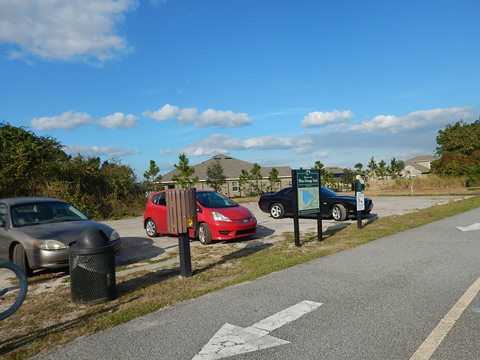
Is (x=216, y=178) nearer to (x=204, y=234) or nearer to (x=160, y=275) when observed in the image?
(x=204, y=234)

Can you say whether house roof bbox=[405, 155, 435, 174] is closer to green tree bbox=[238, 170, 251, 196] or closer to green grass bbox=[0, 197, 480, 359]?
green tree bbox=[238, 170, 251, 196]

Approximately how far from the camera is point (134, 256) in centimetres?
958

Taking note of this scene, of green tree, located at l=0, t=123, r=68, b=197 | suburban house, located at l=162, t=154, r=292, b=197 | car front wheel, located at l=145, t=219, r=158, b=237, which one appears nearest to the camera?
car front wheel, located at l=145, t=219, r=158, b=237

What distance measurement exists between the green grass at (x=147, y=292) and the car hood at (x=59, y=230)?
3.82ft

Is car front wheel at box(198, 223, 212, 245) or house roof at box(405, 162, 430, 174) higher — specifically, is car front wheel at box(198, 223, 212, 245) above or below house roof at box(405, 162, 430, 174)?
below

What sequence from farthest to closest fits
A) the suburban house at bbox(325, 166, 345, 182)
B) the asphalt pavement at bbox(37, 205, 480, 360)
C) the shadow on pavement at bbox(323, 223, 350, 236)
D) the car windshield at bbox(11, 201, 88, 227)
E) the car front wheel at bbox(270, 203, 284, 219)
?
the suburban house at bbox(325, 166, 345, 182)
the car front wheel at bbox(270, 203, 284, 219)
the shadow on pavement at bbox(323, 223, 350, 236)
the car windshield at bbox(11, 201, 88, 227)
the asphalt pavement at bbox(37, 205, 480, 360)

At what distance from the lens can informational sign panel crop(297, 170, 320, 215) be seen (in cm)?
1019

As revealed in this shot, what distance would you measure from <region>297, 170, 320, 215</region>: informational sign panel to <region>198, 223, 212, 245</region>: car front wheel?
2388mm

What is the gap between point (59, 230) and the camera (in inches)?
303

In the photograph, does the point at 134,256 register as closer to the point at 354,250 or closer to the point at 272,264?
the point at 272,264

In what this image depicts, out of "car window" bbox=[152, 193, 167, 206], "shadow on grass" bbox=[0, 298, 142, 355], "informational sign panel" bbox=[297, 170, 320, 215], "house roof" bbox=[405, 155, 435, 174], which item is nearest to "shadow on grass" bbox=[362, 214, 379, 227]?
"informational sign panel" bbox=[297, 170, 320, 215]

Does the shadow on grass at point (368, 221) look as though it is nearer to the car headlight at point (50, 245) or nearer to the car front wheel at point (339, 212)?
the car front wheel at point (339, 212)

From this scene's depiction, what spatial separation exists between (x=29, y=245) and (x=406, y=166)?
108m

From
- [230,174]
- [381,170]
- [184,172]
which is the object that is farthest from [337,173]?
[184,172]
